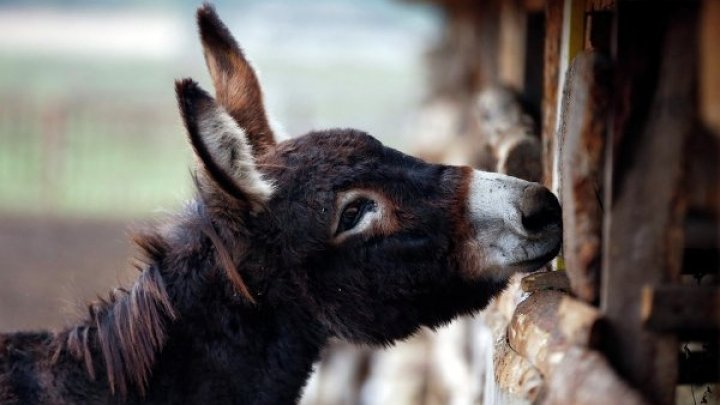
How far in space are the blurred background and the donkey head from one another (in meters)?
0.43

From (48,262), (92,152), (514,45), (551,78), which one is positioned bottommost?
(92,152)

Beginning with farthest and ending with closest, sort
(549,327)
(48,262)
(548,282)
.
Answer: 1. (48,262)
2. (548,282)
3. (549,327)

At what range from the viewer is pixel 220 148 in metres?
3.27

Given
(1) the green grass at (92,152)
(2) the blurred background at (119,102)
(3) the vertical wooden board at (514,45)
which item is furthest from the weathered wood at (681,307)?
(1) the green grass at (92,152)

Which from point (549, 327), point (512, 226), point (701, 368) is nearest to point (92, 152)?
point (512, 226)

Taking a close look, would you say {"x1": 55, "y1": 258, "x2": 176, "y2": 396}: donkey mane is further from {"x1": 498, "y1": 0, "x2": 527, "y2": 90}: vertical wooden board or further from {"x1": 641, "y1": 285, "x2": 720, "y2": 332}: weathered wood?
{"x1": 498, "y1": 0, "x2": 527, "y2": 90}: vertical wooden board

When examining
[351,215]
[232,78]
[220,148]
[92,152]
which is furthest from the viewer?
[92,152]

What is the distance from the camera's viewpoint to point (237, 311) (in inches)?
132

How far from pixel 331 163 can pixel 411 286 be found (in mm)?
481

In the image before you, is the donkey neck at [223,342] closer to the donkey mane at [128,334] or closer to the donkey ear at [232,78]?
the donkey mane at [128,334]

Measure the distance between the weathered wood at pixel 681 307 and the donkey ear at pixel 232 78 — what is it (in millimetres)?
1944

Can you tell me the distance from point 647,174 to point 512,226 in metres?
0.89

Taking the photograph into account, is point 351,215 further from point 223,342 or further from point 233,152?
point 223,342

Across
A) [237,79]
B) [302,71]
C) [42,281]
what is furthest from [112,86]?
[237,79]
